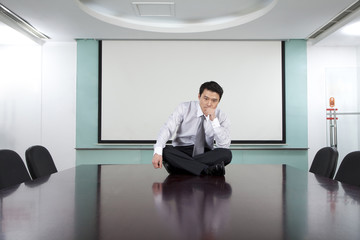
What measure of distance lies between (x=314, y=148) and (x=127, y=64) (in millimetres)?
3761

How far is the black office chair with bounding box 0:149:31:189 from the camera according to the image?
6.70 feet

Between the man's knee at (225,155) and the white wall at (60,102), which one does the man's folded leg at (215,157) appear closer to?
the man's knee at (225,155)

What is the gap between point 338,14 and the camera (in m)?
4.03

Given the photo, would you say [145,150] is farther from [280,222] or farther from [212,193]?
[280,222]

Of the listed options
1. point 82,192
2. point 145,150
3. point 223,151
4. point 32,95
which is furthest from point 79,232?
point 32,95

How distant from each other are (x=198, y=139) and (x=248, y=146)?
2.57 meters

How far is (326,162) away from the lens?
2426 millimetres

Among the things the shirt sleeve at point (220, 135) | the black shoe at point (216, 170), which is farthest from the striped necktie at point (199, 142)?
the black shoe at point (216, 170)

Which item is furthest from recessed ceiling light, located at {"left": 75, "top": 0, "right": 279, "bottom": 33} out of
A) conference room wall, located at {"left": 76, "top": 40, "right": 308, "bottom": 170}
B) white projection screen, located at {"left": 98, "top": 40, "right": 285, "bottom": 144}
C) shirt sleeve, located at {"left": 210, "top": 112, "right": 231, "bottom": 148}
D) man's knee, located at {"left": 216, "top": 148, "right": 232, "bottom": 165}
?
man's knee, located at {"left": 216, "top": 148, "right": 232, "bottom": 165}

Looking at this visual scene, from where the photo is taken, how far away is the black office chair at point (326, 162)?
92.4 inches

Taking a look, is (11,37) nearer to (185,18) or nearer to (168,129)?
(185,18)

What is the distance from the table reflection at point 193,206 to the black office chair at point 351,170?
3.10ft

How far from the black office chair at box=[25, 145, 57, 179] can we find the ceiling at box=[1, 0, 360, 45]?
6.81 ft

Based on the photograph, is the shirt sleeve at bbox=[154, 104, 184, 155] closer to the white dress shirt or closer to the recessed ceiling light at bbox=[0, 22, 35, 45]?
the white dress shirt
